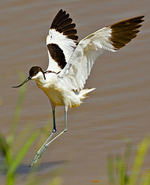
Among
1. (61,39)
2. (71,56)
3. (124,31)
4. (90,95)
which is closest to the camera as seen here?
(124,31)

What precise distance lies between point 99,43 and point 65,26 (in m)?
1.70

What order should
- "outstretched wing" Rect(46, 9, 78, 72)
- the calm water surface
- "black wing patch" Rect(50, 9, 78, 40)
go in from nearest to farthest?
1. the calm water surface
2. "outstretched wing" Rect(46, 9, 78, 72)
3. "black wing patch" Rect(50, 9, 78, 40)

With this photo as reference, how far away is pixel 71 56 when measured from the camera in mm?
5852

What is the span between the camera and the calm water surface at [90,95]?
20.3ft

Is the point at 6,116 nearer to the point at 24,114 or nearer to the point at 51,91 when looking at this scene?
the point at 24,114

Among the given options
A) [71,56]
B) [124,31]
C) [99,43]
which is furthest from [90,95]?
[124,31]

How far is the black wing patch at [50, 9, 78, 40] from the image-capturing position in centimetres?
727

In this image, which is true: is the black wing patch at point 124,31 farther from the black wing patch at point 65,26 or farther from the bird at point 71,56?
the black wing patch at point 65,26

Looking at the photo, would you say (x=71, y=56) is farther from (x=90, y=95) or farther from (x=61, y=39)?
(x=90, y=95)

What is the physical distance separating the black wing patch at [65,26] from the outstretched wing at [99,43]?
3.90ft

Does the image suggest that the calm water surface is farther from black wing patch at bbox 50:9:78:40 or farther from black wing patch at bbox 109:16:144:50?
black wing patch at bbox 109:16:144:50

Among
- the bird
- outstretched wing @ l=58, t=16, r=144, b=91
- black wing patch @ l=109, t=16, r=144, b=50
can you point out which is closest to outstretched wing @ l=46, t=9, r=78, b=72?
the bird

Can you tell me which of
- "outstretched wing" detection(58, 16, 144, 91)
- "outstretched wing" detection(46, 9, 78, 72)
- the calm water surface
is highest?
"outstretched wing" detection(58, 16, 144, 91)

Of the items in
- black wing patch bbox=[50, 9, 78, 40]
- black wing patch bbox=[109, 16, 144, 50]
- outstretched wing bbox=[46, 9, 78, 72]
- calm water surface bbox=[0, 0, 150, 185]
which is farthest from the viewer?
black wing patch bbox=[50, 9, 78, 40]
